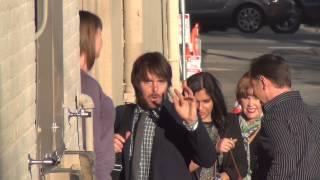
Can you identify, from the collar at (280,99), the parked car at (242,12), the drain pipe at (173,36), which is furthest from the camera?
the parked car at (242,12)

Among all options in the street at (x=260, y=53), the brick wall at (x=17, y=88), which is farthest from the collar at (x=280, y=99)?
the street at (x=260, y=53)

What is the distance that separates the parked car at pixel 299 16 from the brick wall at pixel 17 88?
27.7 meters

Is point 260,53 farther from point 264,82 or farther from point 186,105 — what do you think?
point 186,105

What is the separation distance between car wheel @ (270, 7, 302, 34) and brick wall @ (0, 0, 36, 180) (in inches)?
1094

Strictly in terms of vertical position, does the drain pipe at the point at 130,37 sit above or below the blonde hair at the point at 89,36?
above

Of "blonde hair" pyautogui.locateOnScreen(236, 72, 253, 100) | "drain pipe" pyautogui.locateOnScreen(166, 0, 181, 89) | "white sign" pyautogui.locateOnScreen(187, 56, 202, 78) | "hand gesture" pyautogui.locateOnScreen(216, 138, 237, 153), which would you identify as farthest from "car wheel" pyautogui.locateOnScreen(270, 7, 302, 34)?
"hand gesture" pyautogui.locateOnScreen(216, 138, 237, 153)

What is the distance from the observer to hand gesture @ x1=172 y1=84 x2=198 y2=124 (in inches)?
211

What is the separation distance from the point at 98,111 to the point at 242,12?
84.3 feet

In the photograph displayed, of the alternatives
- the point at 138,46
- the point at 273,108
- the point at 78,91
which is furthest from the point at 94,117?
the point at 138,46

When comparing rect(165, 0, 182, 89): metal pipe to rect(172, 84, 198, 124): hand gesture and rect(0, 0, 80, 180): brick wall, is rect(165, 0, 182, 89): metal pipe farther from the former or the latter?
rect(0, 0, 80, 180): brick wall

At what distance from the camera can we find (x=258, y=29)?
104 feet

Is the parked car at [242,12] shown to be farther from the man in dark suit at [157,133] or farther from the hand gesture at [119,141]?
the hand gesture at [119,141]

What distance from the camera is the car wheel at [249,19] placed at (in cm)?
3119

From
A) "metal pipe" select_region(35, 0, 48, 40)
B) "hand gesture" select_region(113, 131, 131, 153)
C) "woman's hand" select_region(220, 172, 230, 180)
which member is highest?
"metal pipe" select_region(35, 0, 48, 40)
